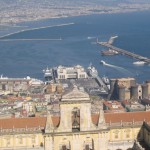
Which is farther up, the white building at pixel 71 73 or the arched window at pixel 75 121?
the white building at pixel 71 73

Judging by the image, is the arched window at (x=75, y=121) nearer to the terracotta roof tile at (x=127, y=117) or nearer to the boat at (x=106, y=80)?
the terracotta roof tile at (x=127, y=117)

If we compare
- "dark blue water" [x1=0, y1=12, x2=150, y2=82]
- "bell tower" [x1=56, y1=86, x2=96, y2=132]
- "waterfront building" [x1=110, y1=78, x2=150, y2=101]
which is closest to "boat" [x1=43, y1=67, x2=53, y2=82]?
"dark blue water" [x1=0, y1=12, x2=150, y2=82]

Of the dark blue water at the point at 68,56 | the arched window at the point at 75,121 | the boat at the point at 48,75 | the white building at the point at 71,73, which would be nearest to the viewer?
the arched window at the point at 75,121

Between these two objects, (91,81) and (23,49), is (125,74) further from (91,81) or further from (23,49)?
(23,49)

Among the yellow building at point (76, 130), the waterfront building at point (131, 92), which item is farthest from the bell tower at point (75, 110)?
the waterfront building at point (131, 92)

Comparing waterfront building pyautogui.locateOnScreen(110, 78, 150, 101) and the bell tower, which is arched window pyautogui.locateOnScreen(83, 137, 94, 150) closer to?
the bell tower

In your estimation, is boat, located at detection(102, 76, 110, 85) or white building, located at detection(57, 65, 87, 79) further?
white building, located at detection(57, 65, 87, 79)

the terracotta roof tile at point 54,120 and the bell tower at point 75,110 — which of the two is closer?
the bell tower at point 75,110

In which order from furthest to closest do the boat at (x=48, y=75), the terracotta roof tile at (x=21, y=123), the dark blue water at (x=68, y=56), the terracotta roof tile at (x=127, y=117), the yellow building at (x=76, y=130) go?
the dark blue water at (x=68, y=56), the boat at (x=48, y=75), the terracotta roof tile at (x=127, y=117), the terracotta roof tile at (x=21, y=123), the yellow building at (x=76, y=130)

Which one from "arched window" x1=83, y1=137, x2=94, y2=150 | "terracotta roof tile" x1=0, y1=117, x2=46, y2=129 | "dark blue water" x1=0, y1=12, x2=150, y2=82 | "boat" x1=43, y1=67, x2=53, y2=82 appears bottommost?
"arched window" x1=83, y1=137, x2=94, y2=150

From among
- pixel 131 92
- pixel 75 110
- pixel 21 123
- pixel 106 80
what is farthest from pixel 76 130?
pixel 106 80
